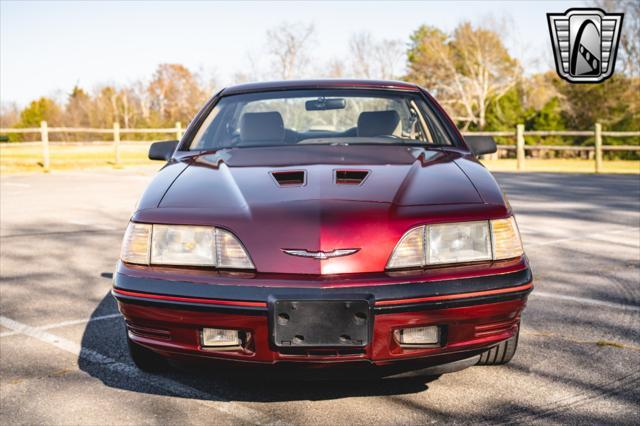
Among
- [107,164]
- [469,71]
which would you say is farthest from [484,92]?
[107,164]

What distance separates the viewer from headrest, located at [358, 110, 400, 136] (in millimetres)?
3803

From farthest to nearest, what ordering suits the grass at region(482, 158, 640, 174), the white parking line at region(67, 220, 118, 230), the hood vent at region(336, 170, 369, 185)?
1. the grass at region(482, 158, 640, 174)
2. the white parking line at region(67, 220, 118, 230)
3. the hood vent at region(336, 170, 369, 185)

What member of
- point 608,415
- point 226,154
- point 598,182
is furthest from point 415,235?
point 598,182

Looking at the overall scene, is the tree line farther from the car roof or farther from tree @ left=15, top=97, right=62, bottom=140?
the car roof

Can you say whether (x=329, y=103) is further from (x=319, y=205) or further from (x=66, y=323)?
(x=66, y=323)

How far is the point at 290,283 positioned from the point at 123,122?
59.6 metres

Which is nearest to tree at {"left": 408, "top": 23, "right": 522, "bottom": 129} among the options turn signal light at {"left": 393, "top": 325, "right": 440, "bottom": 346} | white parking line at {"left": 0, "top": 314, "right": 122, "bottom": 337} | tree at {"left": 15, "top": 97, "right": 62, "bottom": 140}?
tree at {"left": 15, "top": 97, "right": 62, "bottom": 140}

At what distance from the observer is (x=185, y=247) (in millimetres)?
2545

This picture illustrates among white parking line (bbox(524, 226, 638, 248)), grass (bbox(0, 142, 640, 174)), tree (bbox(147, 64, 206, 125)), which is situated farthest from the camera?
tree (bbox(147, 64, 206, 125))

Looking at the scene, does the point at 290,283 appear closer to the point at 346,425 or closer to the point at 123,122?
the point at 346,425

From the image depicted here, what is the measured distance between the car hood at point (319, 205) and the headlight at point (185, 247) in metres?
0.03

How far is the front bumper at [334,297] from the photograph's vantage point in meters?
2.34

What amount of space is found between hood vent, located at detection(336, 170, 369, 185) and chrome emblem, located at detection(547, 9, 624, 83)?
1609 centimetres

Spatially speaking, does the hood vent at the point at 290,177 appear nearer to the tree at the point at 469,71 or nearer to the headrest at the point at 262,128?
the headrest at the point at 262,128
